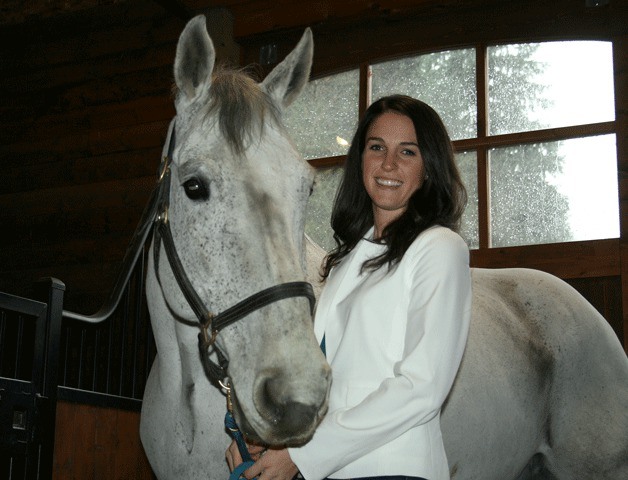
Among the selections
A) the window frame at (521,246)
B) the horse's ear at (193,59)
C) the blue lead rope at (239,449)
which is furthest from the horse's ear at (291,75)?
the window frame at (521,246)

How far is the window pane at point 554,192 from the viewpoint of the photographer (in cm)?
421

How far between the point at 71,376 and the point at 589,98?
3.85 m

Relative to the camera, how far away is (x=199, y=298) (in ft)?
5.36

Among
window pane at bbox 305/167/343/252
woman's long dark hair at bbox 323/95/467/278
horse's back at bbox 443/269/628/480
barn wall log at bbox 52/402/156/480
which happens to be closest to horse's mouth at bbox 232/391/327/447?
woman's long dark hair at bbox 323/95/467/278

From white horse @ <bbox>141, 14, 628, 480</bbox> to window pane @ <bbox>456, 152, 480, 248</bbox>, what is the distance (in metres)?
1.63

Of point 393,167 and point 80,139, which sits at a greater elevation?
point 80,139

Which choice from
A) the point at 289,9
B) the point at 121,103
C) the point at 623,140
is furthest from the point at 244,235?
the point at 121,103

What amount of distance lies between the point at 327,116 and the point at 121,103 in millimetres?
1753

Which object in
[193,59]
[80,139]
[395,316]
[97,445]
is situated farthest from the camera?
[80,139]

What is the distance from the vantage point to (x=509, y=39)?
4.59m

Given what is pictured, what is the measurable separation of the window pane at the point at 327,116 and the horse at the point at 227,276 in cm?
296

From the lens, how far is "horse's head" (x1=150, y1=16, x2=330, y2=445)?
140cm

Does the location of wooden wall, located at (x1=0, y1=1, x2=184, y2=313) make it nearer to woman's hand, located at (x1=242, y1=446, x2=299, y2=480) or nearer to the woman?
the woman

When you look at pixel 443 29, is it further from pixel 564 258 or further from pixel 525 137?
pixel 564 258
